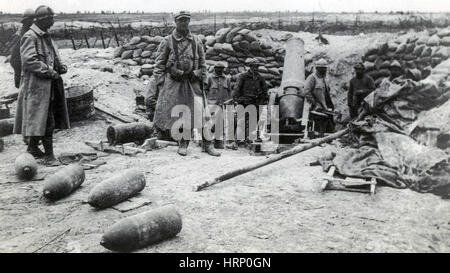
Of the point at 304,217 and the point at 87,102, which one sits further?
the point at 87,102

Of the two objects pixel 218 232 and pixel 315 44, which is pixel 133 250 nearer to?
pixel 218 232

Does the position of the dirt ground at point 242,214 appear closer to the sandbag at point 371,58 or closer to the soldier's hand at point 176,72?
the soldier's hand at point 176,72

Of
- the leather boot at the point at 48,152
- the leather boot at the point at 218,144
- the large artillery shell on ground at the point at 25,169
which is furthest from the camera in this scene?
the leather boot at the point at 218,144

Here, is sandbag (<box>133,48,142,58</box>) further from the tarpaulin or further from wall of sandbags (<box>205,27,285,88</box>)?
the tarpaulin

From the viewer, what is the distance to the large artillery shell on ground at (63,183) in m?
3.93

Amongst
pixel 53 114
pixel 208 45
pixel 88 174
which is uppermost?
pixel 208 45

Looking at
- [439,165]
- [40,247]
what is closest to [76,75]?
[40,247]

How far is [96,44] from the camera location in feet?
57.7

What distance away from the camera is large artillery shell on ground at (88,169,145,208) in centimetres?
368

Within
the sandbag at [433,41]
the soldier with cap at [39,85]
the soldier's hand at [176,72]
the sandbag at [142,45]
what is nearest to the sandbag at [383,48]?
the sandbag at [433,41]

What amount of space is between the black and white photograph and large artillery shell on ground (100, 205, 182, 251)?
0.03 ft

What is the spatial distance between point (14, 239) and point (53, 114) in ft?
8.79

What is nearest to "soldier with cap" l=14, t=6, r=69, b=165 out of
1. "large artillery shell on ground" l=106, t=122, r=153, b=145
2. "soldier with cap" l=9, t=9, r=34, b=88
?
"large artillery shell on ground" l=106, t=122, r=153, b=145

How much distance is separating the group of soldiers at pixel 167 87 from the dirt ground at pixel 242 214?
0.72 m
